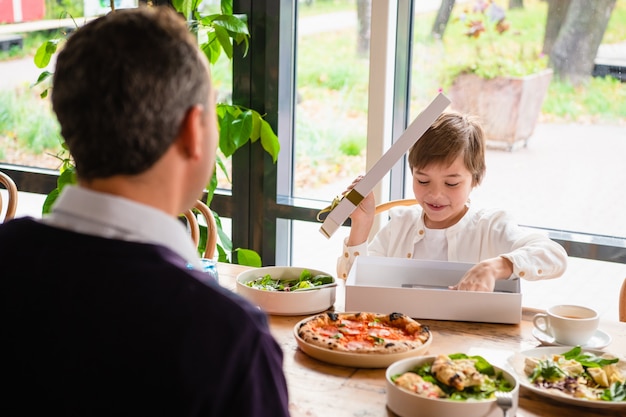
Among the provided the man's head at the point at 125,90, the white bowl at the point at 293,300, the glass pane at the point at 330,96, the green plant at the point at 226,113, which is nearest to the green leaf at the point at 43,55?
the green plant at the point at 226,113

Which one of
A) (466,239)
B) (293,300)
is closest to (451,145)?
(466,239)

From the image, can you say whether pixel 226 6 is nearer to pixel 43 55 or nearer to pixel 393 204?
pixel 43 55

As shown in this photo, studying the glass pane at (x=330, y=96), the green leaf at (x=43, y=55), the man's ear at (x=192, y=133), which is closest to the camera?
the man's ear at (x=192, y=133)

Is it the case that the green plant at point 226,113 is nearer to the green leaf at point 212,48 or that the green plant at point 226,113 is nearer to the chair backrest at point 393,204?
the green leaf at point 212,48

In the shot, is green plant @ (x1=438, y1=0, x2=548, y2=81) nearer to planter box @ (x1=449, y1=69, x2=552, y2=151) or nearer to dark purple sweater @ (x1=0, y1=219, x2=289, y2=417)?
planter box @ (x1=449, y1=69, x2=552, y2=151)

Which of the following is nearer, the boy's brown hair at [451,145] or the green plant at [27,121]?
the boy's brown hair at [451,145]

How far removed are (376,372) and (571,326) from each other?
0.45 m

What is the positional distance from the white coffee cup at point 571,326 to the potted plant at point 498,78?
1.42 m

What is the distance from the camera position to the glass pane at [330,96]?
11.1 ft

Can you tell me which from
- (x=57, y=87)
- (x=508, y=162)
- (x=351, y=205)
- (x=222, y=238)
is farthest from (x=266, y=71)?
(x=57, y=87)

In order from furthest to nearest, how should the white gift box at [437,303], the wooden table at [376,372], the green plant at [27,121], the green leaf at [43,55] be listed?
the green plant at [27,121]
the green leaf at [43,55]
the white gift box at [437,303]
the wooden table at [376,372]

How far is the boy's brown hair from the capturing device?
94.6 inches

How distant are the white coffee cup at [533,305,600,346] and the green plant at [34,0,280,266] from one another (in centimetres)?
166

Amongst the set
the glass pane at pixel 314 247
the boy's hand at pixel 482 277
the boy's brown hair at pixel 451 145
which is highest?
the boy's brown hair at pixel 451 145
